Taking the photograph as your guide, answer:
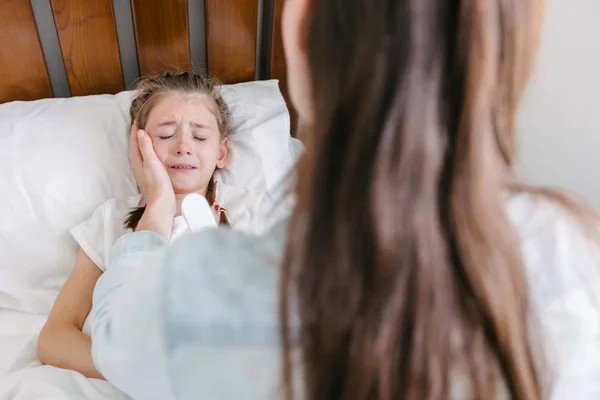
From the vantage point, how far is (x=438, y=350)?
0.47 m

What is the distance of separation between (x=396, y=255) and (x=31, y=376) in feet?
2.55

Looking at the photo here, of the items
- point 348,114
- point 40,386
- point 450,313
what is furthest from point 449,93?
point 40,386

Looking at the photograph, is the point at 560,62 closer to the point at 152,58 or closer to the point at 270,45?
the point at 270,45

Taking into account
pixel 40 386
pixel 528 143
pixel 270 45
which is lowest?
pixel 40 386

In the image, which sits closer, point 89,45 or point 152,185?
point 152,185

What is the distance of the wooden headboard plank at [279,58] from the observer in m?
1.44

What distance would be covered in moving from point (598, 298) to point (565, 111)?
2.82 ft

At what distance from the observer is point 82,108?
4.38 feet

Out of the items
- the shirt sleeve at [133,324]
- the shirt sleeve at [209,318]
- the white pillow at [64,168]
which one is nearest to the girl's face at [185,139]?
the white pillow at [64,168]

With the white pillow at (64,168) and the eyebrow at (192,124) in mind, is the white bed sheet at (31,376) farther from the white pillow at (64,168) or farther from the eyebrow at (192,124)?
the eyebrow at (192,124)

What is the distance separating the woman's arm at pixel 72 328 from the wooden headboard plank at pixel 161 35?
573mm

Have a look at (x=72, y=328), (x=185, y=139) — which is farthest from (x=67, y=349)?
(x=185, y=139)

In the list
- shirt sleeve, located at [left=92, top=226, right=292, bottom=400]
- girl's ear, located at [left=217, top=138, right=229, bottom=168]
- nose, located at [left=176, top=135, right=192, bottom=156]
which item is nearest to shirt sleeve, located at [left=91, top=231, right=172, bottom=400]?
shirt sleeve, located at [left=92, top=226, right=292, bottom=400]

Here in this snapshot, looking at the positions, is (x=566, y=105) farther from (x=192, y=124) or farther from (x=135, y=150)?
(x=135, y=150)
